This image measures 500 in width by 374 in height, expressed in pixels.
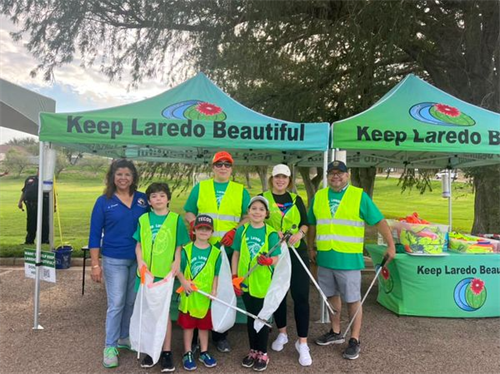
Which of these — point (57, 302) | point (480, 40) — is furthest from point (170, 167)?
point (480, 40)

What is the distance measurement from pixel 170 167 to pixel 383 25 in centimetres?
523

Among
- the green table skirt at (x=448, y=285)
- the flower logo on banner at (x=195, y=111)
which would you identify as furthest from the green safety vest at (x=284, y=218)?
the green table skirt at (x=448, y=285)

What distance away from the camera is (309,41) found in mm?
7430

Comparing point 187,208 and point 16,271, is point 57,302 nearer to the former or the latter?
point 16,271

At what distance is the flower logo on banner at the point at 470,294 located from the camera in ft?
14.3

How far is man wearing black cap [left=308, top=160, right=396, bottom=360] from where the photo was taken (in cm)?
338

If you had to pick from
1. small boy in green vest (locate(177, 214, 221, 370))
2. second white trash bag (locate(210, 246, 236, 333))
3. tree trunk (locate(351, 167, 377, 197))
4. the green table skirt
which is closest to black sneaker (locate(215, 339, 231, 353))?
small boy in green vest (locate(177, 214, 221, 370))

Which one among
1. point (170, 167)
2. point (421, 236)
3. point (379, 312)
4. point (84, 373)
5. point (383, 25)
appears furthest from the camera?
point (170, 167)

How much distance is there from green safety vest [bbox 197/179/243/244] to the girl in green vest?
1.01 feet

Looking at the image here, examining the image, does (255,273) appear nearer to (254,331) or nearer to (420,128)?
(254,331)

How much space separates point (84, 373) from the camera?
119 inches

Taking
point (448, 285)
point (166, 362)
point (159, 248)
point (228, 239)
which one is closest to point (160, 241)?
point (159, 248)

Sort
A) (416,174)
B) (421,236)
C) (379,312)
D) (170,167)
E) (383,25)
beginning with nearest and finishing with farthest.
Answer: (421,236) → (379,312) → (383,25) → (170,167) → (416,174)

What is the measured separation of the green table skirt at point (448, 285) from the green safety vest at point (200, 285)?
7.75 ft
